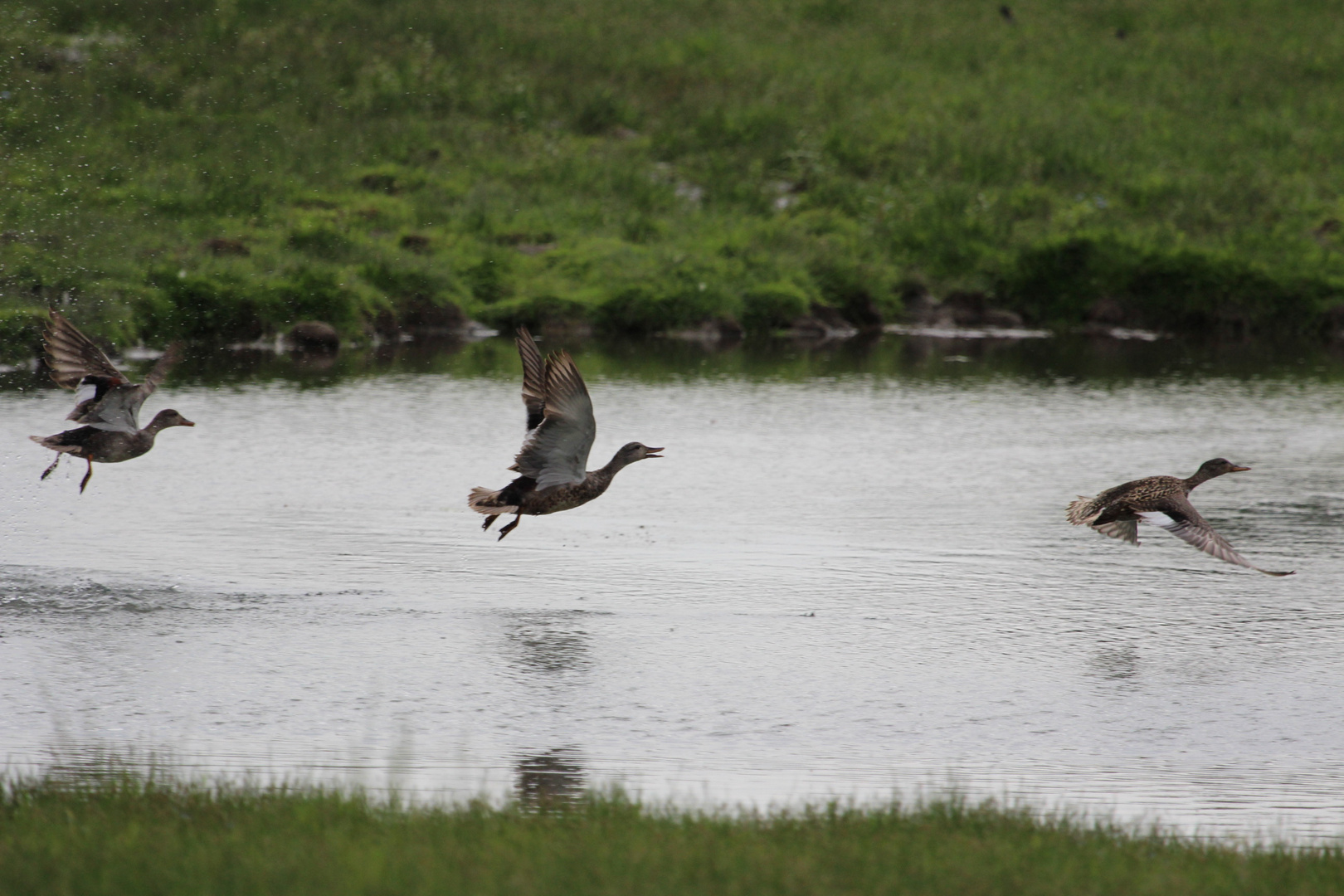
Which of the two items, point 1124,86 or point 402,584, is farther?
point 1124,86

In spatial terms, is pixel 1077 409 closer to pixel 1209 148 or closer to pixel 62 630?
pixel 62 630

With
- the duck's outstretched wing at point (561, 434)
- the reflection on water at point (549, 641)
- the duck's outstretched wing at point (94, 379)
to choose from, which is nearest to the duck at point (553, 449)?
the duck's outstretched wing at point (561, 434)

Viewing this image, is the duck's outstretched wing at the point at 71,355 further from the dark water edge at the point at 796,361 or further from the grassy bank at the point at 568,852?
the dark water edge at the point at 796,361

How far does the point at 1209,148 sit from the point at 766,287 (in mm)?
20828

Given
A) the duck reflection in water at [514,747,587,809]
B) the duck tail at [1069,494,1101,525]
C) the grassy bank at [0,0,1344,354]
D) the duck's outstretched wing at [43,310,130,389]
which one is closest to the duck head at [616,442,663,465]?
the duck reflection in water at [514,747,587,809]

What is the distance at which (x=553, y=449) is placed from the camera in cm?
1067

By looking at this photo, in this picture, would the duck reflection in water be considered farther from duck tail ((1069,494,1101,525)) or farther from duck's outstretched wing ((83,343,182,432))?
duck's outstretched wing ((83,343,182,432))

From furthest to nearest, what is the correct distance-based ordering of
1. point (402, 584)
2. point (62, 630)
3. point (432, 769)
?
1. point (402, 584)
2. point (62, 630)
3. point (432, 769)

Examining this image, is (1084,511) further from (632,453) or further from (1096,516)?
(632,453)

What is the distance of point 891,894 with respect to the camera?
6.04m

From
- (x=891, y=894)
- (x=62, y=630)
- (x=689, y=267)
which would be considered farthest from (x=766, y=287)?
(x=891, y=894)

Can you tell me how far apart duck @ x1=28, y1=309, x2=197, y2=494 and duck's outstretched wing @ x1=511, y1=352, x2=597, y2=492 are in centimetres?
292

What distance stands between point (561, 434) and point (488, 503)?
940 mm

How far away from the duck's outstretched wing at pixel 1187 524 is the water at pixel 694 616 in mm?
945
